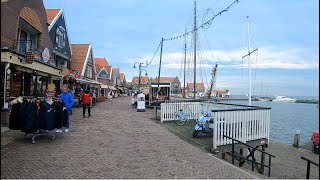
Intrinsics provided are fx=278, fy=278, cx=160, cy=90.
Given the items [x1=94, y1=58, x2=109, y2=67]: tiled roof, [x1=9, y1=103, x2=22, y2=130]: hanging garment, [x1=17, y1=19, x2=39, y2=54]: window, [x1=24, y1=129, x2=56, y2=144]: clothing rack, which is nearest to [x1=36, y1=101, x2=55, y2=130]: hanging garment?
[x1=24, y1=129, x2=56, y2=144]: clothing rack

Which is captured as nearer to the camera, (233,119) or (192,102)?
(233,119)

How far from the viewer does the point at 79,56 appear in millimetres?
35438

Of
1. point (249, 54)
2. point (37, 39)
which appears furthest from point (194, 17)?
point (37, 39)

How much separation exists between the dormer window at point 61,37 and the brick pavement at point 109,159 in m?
17.2

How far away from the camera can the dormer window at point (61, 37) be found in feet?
81.9

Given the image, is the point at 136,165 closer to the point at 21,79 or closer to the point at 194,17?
→ the point at 21,79

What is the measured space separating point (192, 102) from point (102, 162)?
33.5 feet

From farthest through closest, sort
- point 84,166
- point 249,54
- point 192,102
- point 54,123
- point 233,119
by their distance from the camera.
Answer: point 249,54 → point 192,102 → point 233,119 → point 54,123 → point 84,166

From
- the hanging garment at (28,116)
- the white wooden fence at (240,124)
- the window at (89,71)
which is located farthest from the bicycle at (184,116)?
the window at (89,71)

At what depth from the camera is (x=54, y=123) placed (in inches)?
348

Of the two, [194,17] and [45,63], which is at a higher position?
[194,17]

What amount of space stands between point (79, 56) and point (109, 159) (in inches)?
1195

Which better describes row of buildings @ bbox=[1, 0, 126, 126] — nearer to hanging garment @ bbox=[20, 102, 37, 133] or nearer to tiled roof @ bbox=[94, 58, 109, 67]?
hanging garment @ bbox=[20, 102, 37, 133]

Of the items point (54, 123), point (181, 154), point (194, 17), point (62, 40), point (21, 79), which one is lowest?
point (181, 154)
